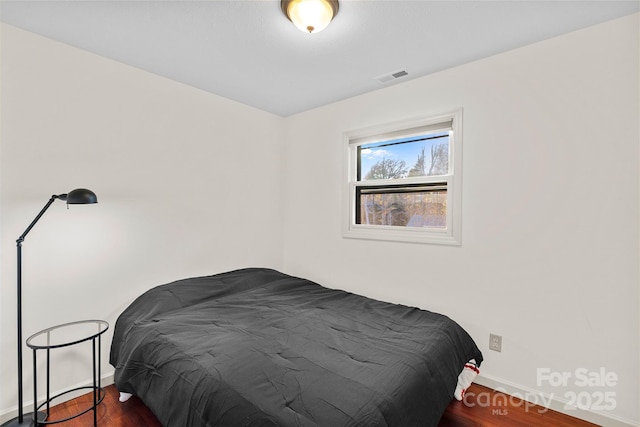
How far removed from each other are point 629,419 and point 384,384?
1630 millimetres

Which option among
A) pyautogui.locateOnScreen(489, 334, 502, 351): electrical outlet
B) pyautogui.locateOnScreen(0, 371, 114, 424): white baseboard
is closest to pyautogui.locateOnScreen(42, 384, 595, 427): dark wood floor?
pyautogui.locateOnScreen(0, 371, 114, 424): white baseboard

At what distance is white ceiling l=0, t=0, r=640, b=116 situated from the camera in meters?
1.66

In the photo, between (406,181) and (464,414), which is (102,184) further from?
(464,414)

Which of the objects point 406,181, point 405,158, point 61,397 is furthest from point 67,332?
point 405,158

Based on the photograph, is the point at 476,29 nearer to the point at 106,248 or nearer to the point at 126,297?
the point at 106,248

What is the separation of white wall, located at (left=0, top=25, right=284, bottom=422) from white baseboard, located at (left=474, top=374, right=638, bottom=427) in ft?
7.80

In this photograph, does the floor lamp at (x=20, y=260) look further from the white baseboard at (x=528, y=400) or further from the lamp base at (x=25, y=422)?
the white baseboard at (x=528, y=400)

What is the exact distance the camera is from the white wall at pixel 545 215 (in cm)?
175

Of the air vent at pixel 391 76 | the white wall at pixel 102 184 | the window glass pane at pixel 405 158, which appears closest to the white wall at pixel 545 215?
the air vent at pixel 391 76

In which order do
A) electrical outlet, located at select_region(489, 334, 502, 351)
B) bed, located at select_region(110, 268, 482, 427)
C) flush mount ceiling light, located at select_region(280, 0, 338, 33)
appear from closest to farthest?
bed, located at select_region(110, 268, 482, 427), flush mount ceiling light, located at select_region(280, 0, 338, 33), electrical outlet, located at select_region(489, 334, 502, 351)

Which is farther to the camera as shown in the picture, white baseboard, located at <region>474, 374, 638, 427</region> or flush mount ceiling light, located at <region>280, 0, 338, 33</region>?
white baseboard, located at <region>474, 374, 638, 427</region>

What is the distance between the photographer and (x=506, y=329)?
2.12m

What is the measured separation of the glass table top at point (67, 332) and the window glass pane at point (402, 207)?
7.41 ft

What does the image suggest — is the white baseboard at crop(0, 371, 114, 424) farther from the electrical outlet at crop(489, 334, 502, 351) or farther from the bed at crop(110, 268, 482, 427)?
the electrical outlet at crop(489, 334, 502, 351)
